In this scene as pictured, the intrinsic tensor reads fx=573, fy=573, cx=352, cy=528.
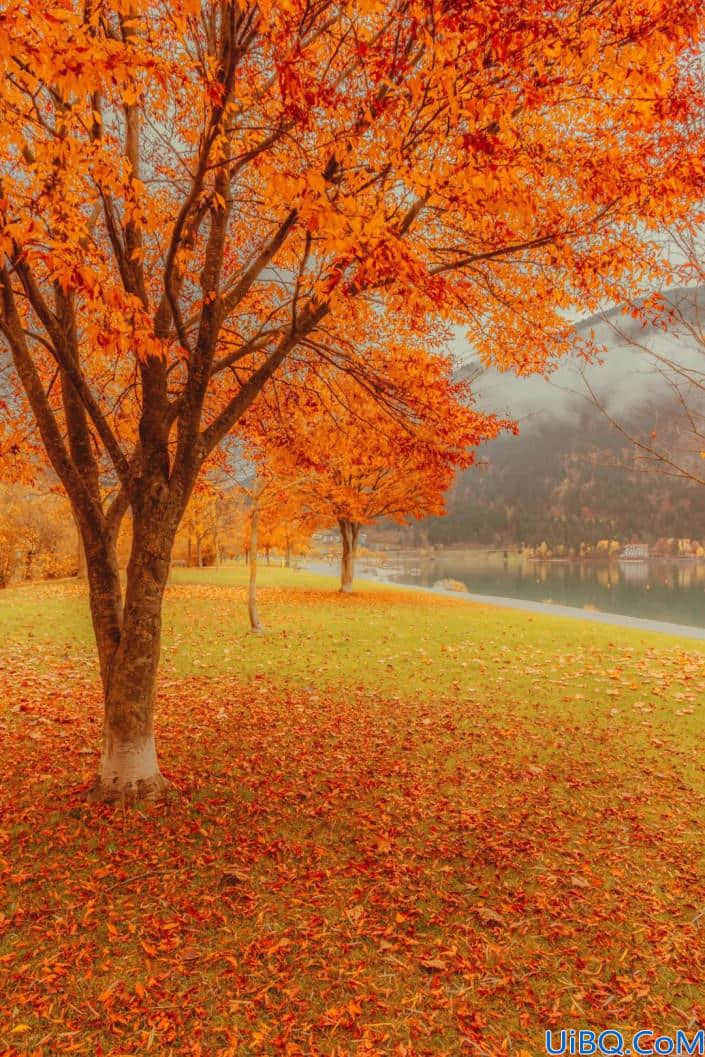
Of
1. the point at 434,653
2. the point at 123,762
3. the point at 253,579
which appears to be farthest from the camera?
the point at 253,579

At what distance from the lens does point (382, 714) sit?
8445 millimetres

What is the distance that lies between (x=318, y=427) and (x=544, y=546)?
457 ft

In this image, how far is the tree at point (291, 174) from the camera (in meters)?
3.73

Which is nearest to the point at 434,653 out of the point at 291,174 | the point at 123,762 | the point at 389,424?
the point at 389,424

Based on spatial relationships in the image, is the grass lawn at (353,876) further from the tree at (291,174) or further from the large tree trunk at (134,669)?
the tree at (291,174)

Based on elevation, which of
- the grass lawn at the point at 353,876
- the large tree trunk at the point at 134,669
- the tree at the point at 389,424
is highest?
the tree at the point at 389,424

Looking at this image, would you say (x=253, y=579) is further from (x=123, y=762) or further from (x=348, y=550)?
(x=348, y=550)

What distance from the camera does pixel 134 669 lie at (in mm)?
5059

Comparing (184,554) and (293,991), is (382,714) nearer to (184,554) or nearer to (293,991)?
(293,991)

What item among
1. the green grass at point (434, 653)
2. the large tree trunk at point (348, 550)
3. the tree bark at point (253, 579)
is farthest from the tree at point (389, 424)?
the large tree trunk at point (348, 550)

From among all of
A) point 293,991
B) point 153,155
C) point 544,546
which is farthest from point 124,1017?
point 544,546

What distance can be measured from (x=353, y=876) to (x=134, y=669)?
98.0 inches

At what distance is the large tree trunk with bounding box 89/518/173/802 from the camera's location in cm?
504

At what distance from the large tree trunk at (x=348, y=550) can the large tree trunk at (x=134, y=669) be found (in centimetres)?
2018
